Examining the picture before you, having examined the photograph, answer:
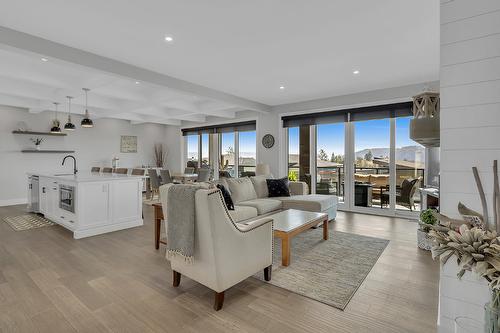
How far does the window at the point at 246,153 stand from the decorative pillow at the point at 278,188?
2762 mm

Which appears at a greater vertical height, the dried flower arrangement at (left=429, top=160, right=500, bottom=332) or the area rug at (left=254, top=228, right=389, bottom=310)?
the dried flower arrangement at (left=429, top=160, right=500, bottom=332)

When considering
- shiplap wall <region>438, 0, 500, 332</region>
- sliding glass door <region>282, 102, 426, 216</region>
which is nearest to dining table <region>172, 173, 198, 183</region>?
sliding glass door <region>282, 102, 426, 216</region>

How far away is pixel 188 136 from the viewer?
989cm

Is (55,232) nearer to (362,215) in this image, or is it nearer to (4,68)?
(4,68)

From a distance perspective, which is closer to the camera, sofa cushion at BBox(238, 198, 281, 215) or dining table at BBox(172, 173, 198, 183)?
sofa cushion at BBox(238, 198, 281, 215)

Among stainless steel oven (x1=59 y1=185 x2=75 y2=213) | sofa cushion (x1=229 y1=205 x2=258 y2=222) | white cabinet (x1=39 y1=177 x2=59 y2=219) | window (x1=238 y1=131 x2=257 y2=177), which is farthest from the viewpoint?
window (x1=238 y1=131 x2=257 y2=177)

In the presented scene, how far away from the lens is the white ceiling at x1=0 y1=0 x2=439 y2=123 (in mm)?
2555

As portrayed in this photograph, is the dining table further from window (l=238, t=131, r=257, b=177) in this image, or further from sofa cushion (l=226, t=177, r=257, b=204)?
sofa cushion (l=226, t=177, r=257, b=204)

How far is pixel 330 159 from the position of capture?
643 cm

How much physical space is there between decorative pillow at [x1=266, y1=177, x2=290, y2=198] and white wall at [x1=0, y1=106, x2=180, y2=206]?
5765 mm

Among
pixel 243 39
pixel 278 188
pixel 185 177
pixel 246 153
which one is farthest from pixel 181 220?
pixel 246 153

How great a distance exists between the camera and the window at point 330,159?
628 centimetres

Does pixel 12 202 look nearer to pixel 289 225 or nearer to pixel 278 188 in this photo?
pixel 278 188

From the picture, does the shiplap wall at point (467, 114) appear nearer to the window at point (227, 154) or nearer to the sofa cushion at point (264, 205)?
the sofa cushion at point (264, 205)
